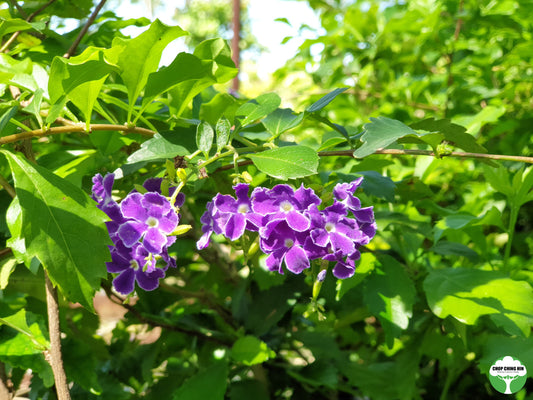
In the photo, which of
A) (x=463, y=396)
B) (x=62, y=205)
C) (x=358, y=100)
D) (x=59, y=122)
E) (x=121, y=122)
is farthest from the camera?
(x=358, y=100)

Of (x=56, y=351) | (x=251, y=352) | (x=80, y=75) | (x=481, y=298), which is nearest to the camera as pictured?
(x=80, y=75)

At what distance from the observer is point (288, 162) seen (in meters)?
0.66

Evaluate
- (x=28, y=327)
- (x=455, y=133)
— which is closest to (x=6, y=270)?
(x=28, y=327)

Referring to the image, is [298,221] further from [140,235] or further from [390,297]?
[390,297]

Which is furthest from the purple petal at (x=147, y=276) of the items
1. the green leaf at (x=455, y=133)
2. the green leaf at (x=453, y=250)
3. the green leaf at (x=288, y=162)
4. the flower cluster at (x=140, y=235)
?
the green leaf at (x=453, y=250)

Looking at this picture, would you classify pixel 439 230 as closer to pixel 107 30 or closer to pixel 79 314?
pixel 107 30

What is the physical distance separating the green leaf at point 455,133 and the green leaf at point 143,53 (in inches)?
14.6

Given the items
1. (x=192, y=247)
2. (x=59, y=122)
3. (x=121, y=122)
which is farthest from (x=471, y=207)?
(x=59, y=122)

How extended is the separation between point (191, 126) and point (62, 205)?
9.4 inches

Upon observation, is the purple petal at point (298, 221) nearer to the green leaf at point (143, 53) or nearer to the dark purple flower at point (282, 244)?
the dark purple flower at point (282, 244)

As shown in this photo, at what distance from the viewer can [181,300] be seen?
1304 mm

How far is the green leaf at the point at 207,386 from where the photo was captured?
3.25 feet

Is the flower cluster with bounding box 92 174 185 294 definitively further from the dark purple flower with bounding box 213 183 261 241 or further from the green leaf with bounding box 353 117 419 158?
the green leaf with bounding box 353 117 419 158

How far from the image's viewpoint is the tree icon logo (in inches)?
34.1
